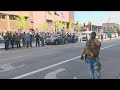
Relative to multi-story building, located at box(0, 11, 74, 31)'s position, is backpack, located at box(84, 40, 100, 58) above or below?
below

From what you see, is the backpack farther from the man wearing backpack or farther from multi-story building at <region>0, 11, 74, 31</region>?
multi-story building at <region>0, 11, 74, 31</region>

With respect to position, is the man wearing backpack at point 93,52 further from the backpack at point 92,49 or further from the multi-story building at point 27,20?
the multi-story building at point 27,20

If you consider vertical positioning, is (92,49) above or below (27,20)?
below

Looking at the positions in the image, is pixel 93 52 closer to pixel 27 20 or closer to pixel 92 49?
pixel 92 49

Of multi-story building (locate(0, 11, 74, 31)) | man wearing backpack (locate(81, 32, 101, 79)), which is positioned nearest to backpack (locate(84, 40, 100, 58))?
man wearing backpack (locate(81, 32, 101, 79))

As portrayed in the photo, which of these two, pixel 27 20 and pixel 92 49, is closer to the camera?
pixel 92 49

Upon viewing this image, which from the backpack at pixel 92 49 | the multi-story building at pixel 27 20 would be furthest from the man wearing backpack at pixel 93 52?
the multi-story building at pixel 27 20

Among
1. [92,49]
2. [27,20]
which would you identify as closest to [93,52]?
[92,49]

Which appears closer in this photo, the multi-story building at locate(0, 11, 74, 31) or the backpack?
the backpack

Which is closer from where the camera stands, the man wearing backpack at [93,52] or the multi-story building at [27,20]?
the man wearing backpack at [93,52]
